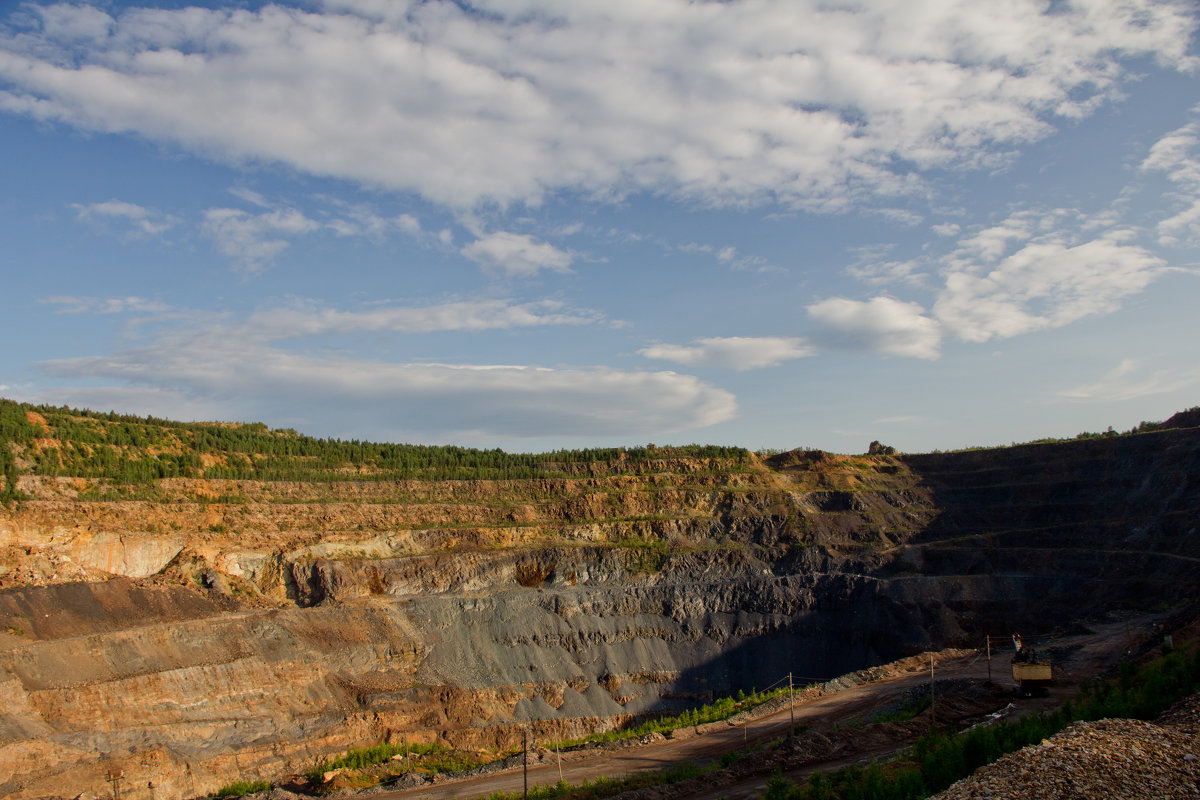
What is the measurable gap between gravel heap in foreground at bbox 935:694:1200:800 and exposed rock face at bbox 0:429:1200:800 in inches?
1141

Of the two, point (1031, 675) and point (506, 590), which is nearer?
point (1031, 675)

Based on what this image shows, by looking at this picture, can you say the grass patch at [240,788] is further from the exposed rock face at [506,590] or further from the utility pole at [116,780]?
the utility pole at [116,780]

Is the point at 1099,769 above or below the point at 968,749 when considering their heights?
above

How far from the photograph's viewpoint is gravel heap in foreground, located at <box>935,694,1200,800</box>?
41.3ft

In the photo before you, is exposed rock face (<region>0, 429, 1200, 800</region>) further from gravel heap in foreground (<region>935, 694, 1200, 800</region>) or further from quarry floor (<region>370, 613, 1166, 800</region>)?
gravel heap in foreground (<region>935, 694, 1200, 800</region>)

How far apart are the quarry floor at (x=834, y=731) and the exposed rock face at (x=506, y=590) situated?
24.3ft

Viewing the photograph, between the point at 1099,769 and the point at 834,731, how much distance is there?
15488 mm

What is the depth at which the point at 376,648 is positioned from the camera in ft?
129

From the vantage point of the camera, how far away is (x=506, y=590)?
46.9 metres

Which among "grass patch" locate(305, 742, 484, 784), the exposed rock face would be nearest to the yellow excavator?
the exposed rock face

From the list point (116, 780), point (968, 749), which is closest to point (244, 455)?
point (116, 780)

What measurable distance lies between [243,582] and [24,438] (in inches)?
598

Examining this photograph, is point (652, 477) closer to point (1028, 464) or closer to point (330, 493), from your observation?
point (330, 493)

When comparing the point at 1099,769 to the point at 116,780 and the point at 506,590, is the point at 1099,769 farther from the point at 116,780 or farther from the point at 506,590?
the point at 506,590
